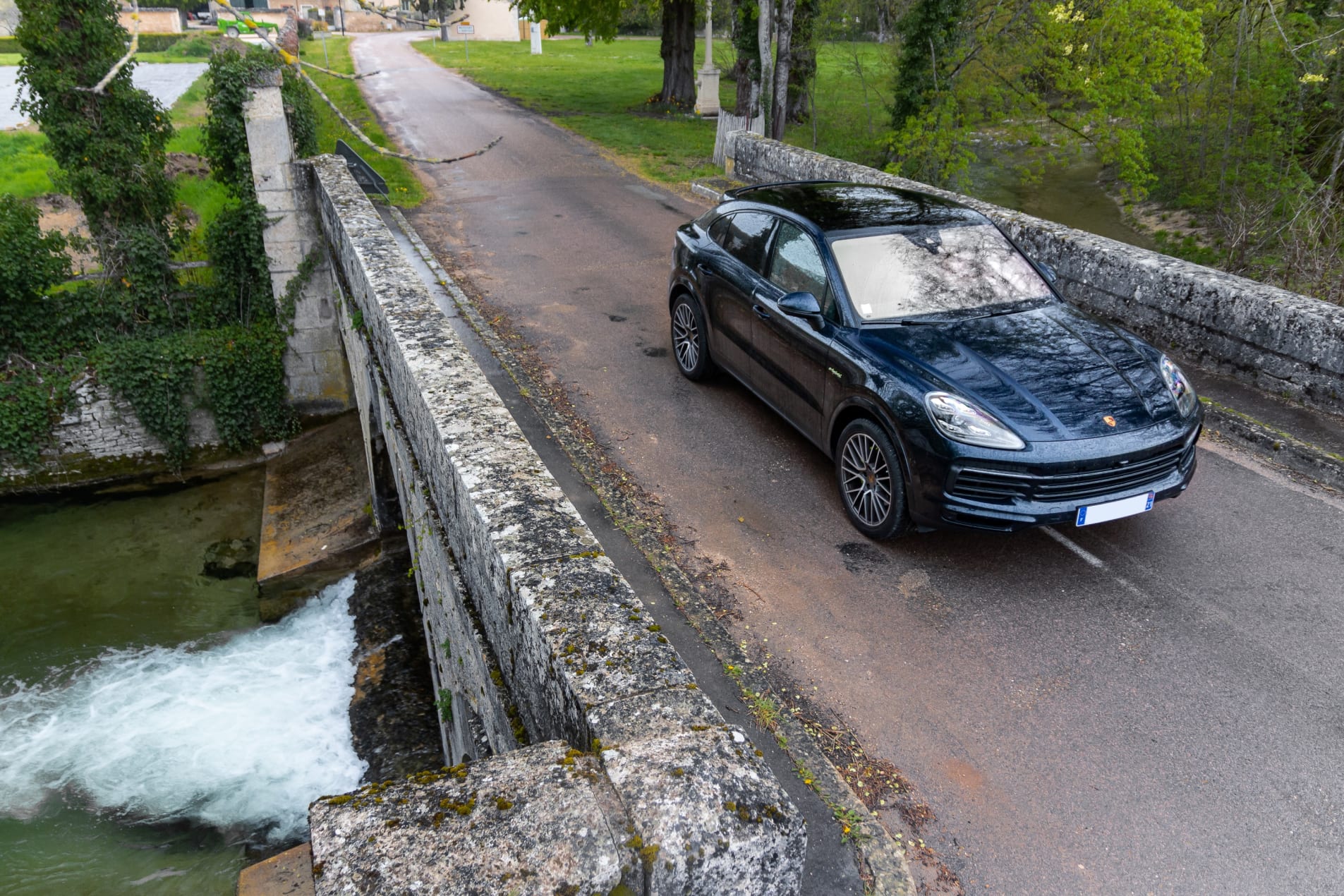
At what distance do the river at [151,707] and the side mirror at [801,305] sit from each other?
18.8 feet

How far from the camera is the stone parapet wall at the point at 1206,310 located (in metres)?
7.32

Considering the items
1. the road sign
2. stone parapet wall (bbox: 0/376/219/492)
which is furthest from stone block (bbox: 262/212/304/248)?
stone parapet wall (bbox: 0/376/219/492)

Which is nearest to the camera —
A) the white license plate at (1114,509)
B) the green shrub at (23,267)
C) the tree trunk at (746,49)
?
the white license plate at (1114,509)

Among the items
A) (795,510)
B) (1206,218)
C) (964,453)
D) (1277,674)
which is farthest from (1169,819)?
(1206,218)

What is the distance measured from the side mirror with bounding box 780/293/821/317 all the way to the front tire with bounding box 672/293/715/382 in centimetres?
183

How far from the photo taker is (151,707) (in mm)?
9352

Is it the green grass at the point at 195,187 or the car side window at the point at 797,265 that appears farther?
the green grass at the point at 195,187

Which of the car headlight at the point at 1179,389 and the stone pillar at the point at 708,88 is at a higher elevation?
the stone pillar at the point at 708,88

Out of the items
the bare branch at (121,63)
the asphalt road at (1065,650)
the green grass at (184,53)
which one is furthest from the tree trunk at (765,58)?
the green grass at (184,53)

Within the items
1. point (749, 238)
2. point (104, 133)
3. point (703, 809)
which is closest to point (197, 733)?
point (749, 238)

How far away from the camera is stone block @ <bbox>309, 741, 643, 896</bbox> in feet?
7.13

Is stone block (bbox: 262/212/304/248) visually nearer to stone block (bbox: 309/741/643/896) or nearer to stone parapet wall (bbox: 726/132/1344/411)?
stone parapet wall (bbox: 726/132/1344/411)

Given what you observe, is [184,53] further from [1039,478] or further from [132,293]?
[1039,478]

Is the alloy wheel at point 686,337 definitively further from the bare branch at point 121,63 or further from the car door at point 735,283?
the bare branch at point 121,63
